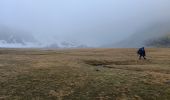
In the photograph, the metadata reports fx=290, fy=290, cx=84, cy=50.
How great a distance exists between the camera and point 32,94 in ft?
89.2

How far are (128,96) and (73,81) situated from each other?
793 centimetres

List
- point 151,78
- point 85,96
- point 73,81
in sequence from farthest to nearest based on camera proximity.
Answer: point 151,78, point 73,81, point 85,96

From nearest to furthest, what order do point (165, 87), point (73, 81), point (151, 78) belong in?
point (165, 87)
point (73, 81)
point (151, 78)

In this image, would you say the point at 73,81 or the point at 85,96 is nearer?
the point at 85,96

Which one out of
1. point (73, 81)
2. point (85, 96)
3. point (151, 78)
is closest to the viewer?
point (85, 96)

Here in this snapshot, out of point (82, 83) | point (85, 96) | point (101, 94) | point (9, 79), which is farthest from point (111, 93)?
point (9, 79)

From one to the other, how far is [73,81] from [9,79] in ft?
24.5

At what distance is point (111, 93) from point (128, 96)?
1.71 meters

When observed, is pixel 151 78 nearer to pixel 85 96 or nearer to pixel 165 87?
pixel 165 87

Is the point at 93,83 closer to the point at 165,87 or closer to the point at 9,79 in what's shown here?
the point at 165,87

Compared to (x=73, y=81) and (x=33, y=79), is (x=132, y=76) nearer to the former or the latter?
(x=73, y=81)

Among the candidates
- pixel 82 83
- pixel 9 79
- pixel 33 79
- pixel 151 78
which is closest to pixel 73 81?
pixel 82 83

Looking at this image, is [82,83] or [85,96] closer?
[85,96]

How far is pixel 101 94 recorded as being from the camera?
27484 millimetres
